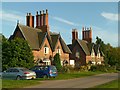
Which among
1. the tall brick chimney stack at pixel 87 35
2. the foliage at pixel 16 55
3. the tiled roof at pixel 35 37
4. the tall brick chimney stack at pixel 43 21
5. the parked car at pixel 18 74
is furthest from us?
the tall brick chimney stack at pixel 87 35

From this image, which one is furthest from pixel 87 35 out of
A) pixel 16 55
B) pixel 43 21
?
pixel 16 55

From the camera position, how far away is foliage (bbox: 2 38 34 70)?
140 ft

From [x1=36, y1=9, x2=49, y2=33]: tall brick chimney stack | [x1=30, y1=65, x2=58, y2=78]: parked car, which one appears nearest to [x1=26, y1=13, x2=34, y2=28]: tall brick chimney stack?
[x1=36, y1=9, x2=49, y2=33]: tall brick chimney stack

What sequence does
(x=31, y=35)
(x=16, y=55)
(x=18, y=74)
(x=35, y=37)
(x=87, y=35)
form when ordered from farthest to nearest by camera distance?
1. (x=87, y=35)
2. (x=35, y=37)
3. (x=31, y=35)
4. (x=16, y=55)
5. (x=18, y=74)

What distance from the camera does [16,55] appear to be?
43.0 meters

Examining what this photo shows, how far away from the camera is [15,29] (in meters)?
52.4

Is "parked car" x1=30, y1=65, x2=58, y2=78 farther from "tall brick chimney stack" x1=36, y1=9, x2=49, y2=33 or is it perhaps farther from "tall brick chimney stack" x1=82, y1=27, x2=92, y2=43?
"tall brick chimney stack" x1=82, y1=27, x2=92, y2=43

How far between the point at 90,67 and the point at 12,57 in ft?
85.4

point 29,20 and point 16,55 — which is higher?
point 29,20

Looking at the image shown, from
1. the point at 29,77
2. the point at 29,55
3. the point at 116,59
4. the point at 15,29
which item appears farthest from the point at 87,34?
the point at 29,77

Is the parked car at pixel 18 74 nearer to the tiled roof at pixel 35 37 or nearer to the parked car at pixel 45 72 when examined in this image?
the parked car at pixel 45 72

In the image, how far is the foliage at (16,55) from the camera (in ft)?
140

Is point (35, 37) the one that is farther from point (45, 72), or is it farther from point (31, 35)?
point (45, 72)

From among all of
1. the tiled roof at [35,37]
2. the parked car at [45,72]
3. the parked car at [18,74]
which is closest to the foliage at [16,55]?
the tiled roof at [35,37]
